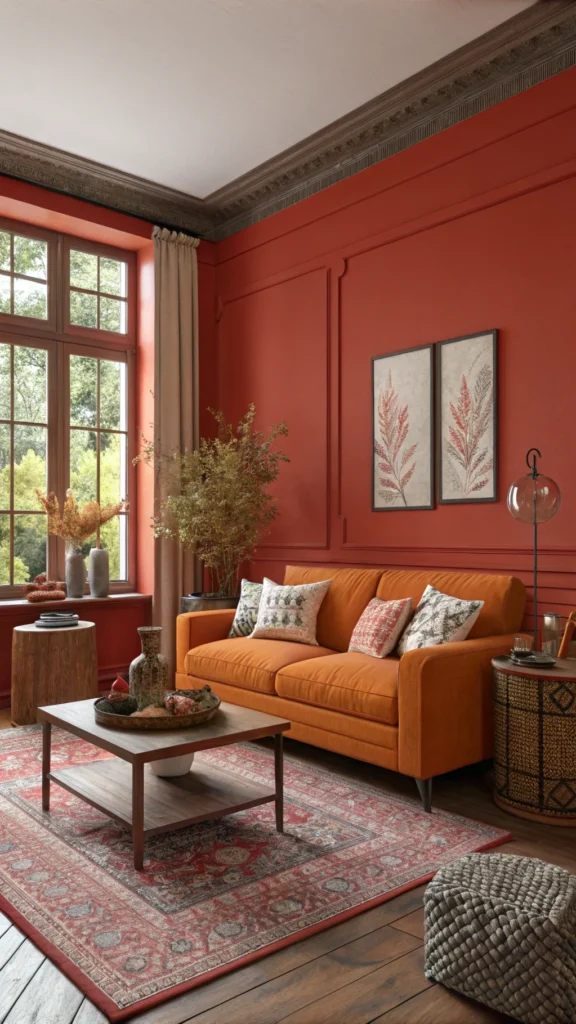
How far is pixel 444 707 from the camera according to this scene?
330 centimetres

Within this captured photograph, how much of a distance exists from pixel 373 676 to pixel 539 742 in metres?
0.77

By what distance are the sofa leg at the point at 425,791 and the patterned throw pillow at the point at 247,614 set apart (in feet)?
5.80

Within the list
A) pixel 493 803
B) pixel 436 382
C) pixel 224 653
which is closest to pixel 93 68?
pixel 436 382

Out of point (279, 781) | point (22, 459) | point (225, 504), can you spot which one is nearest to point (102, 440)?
point (22, 459)

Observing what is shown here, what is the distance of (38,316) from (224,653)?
9.82 ft

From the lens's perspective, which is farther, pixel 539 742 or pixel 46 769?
pixel 46 769

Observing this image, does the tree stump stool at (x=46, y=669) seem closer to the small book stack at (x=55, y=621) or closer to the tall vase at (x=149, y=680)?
the small book stack at (x=55, y=621)

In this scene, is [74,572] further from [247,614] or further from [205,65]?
[205,65]

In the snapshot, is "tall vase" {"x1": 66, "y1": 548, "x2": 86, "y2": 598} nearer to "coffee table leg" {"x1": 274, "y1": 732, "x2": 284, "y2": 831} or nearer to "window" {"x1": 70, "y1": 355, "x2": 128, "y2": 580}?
"window" {"x1": 70, "y1": 355, "x2": 128, "y2": 580}

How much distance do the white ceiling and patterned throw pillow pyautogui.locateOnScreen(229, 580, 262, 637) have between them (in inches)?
117

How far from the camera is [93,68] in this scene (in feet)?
14.2

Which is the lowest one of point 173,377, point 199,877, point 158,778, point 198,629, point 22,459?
point 199,877

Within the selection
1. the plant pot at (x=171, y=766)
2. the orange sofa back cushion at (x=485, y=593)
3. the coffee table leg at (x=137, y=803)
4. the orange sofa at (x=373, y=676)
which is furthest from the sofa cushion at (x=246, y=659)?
the coffee table leg at (x=137, y=803)

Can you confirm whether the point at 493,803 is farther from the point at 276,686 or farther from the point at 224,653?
the point at 224,653
